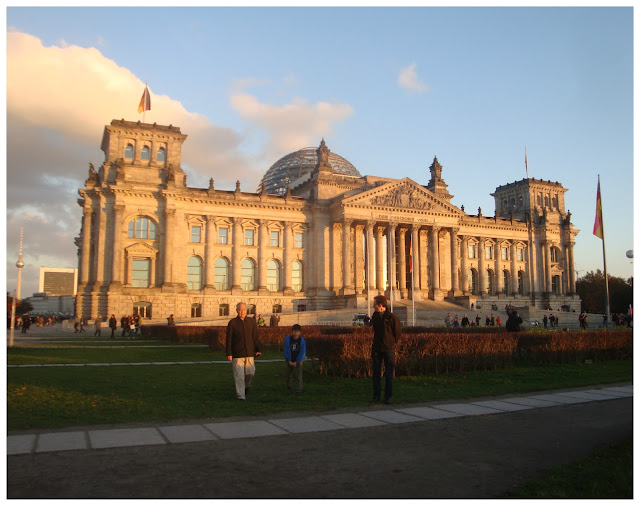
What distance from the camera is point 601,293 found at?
10950 centimetres

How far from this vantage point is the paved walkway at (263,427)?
28.9ft

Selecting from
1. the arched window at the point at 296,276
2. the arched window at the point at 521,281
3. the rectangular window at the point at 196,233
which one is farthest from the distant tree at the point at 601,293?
the rectangular window at the point at 196,233

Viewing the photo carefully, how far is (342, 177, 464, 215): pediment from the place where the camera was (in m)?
69.8

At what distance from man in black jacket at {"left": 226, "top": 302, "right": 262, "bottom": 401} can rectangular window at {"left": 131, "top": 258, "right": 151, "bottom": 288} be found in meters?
52.2

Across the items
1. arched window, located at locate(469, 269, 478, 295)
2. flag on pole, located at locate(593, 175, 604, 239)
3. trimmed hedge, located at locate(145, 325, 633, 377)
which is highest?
flag on pole, located at locate(593, 175, 604, 239)

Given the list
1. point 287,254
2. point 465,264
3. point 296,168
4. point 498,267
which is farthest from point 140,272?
point 498,267

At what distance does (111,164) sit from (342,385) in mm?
54175

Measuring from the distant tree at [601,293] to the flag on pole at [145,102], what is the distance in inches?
3250

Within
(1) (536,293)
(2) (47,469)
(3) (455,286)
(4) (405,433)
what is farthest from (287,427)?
(1) (536,293)

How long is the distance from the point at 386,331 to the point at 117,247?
5281 cm

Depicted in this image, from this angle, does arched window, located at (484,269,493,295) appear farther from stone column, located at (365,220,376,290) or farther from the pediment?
stone column, located at (365,220,376,290)

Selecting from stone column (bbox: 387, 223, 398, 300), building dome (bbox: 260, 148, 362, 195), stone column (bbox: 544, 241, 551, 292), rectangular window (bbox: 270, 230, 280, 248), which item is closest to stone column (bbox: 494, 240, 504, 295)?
stone column (bbox: 544, 241, 551, 292)

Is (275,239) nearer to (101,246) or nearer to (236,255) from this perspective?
(236,255)

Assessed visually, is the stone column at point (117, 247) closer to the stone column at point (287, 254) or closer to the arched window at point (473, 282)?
the stone column at point (287, 254)
